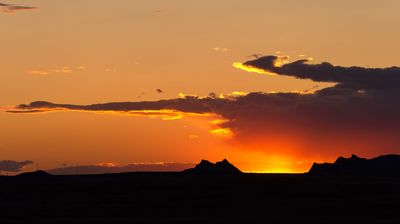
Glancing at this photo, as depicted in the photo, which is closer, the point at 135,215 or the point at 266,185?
the point at 135,215

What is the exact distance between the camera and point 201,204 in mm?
112750

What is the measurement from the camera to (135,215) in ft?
305

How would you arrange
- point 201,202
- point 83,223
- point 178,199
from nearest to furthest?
point 83,223 → point 201,202 → point 178,199

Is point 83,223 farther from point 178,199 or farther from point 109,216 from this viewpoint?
point 178,199

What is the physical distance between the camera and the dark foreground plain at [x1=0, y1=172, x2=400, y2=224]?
286 ft

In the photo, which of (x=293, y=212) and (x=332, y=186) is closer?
(x=293, y=212)

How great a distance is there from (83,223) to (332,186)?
85816 millimetres

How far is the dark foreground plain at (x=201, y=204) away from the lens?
87.1m

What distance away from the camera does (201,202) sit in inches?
4609

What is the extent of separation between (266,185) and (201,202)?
4887 centimetres

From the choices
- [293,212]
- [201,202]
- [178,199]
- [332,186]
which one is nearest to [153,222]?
[293,212]

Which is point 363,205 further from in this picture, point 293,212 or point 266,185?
point 266,185

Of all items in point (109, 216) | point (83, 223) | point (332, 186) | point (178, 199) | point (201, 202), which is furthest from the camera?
point (332, 186)

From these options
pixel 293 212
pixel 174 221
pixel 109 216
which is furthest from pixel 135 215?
pixel 293 212
